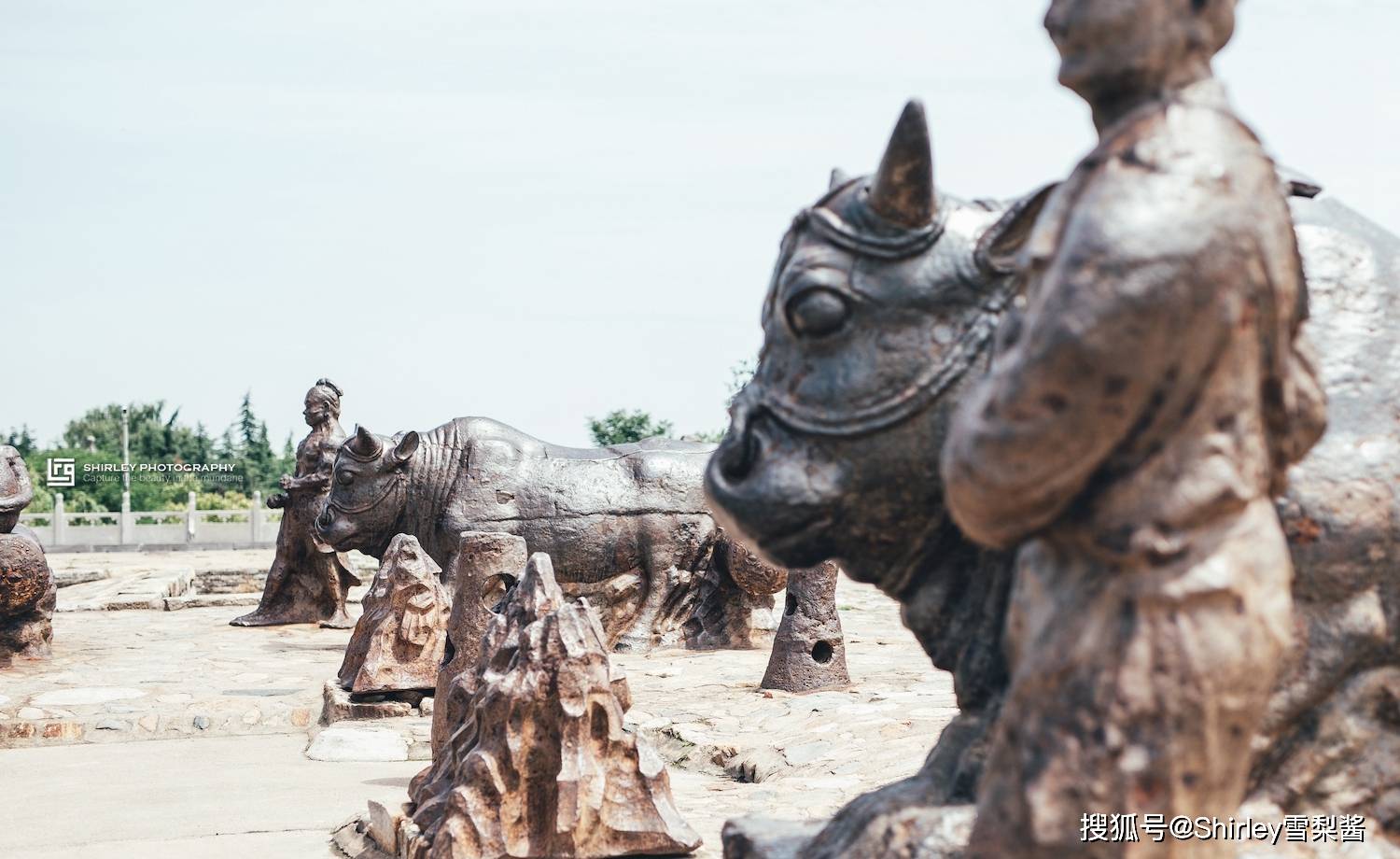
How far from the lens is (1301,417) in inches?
68.1

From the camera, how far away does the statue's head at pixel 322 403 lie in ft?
41.8

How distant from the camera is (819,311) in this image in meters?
2.24

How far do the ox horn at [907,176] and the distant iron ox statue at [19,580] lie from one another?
863cm

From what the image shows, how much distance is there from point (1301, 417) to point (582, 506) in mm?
8746

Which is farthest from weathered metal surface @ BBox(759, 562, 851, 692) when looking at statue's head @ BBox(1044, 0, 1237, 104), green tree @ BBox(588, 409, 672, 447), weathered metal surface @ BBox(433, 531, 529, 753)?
green tree @ BBox(588, 409, 672, 447)

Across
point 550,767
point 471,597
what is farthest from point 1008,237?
point 471,597

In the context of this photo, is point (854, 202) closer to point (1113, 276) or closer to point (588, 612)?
point (1113, 276)

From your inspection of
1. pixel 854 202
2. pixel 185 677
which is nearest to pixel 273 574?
pixel 185 677

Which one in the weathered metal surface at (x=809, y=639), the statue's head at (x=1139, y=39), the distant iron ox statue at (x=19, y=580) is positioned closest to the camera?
the statue's head at (x=1139, y=39)

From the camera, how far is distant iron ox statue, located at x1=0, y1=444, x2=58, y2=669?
9.53 m

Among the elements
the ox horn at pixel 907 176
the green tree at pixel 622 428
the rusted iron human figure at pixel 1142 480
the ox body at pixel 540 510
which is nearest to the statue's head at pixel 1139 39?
the rusted iron human figure at pixel 1142 480

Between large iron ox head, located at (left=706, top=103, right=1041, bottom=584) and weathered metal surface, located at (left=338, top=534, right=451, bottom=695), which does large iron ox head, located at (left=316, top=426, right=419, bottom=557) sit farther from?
large iron ox head, located at (left=706, top=103, right=1041, bottom=584)

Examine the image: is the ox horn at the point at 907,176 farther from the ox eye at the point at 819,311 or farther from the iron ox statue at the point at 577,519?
the iron ox statue at the point at 577,519

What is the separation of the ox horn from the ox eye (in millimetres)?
151
